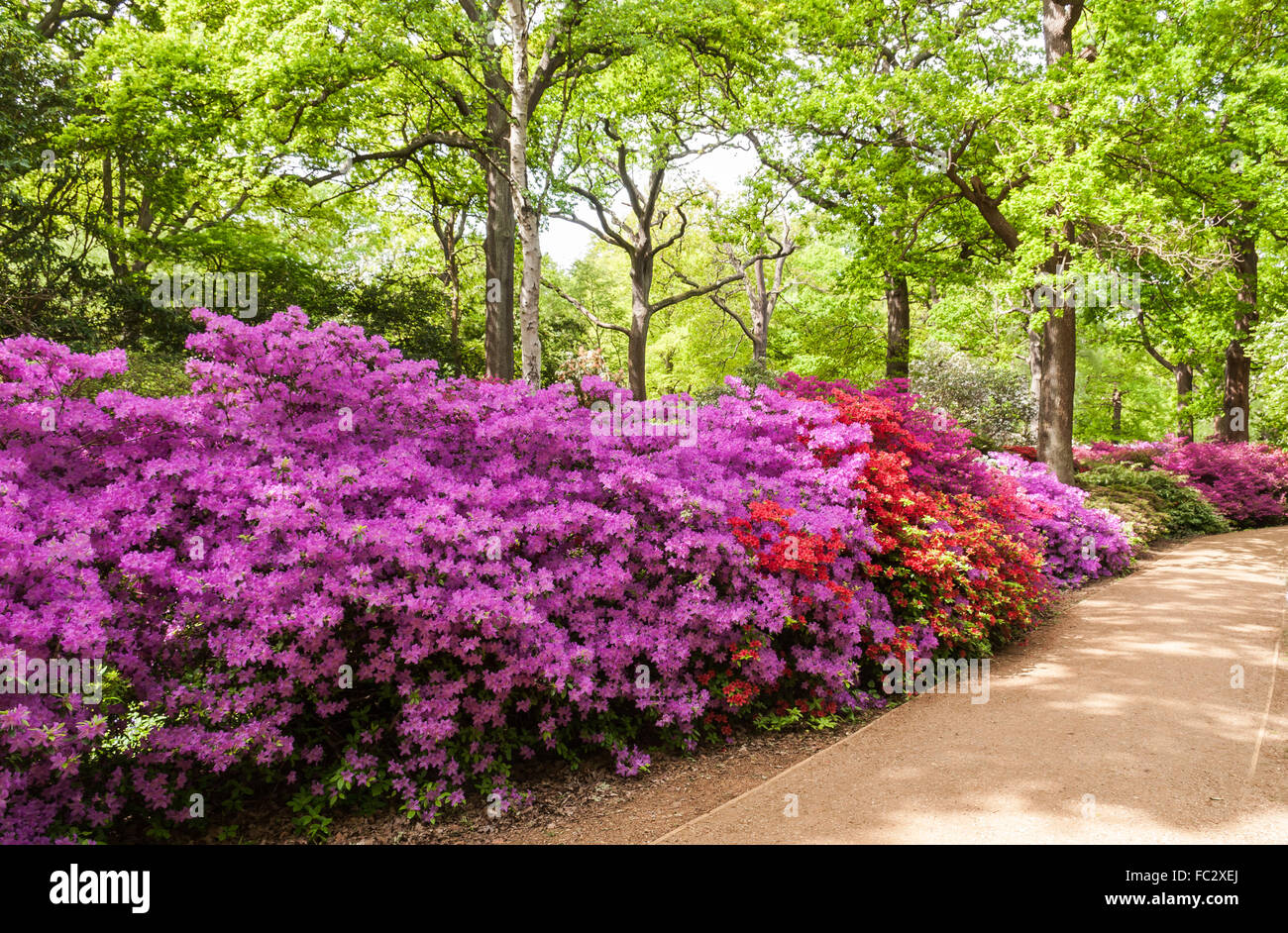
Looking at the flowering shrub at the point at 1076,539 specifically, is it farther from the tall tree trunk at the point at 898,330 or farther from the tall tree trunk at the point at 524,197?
the tall tree trunk at the point at 524,197

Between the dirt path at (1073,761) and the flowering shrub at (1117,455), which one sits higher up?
the flowering shrub at (1117,455)

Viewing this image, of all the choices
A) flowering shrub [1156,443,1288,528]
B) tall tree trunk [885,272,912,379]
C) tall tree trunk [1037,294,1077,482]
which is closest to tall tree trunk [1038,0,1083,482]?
tall tree trunk [1037,294,1077,482]

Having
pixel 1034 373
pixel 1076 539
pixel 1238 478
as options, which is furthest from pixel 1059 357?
pixel 1034 373

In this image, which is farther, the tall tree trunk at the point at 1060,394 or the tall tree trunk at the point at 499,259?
the tall tree trunk at the point at 499,259

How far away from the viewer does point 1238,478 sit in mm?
13688

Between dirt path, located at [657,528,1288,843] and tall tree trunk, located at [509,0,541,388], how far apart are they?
6.48 metres

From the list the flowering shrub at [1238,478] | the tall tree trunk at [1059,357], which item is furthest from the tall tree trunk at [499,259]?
the flowering shrub at [1238,478]

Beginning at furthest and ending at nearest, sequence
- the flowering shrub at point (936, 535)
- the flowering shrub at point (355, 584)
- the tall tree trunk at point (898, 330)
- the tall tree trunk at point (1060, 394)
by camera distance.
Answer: the tall tree trunk at point (898, 330) < the tall tree trunk at point (1060, 394) < the flowering shrub at point (936, 535) < the flowering shrub at point (355, 584)

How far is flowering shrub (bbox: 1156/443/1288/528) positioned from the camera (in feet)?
44.4

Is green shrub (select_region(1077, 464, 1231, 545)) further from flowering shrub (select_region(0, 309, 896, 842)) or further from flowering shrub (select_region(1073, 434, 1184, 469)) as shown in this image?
flowering shrub (select_region(0, 309, 896, 842))

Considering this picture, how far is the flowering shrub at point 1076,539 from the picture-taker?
842 cm

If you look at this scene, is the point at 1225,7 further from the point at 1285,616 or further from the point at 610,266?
the point at 610,266

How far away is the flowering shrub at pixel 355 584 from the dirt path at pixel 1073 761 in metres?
Result: 0.67

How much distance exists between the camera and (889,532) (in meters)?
5.38
